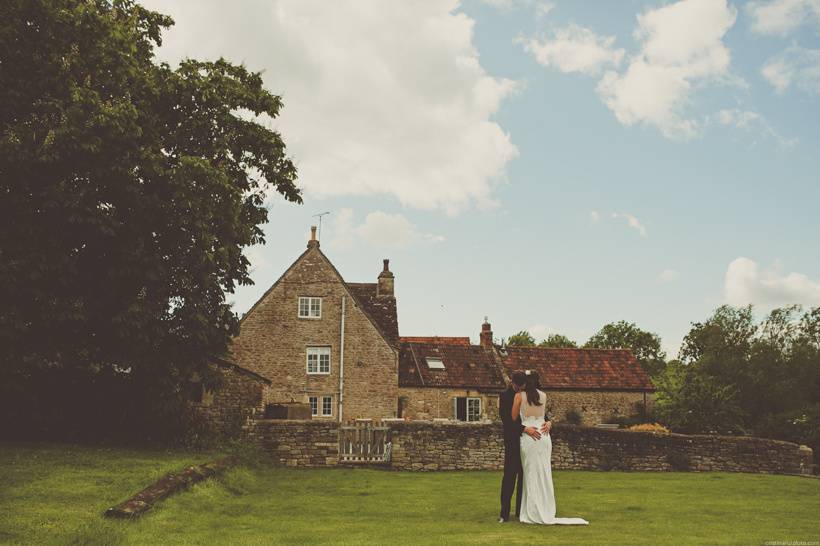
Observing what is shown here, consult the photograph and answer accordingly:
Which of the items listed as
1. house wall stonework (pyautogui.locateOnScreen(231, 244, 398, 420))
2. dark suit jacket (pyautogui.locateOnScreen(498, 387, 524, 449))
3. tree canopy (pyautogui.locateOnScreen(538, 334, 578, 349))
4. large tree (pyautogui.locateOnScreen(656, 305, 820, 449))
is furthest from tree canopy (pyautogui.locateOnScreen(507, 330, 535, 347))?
dark suit jacket (pyautogui.locateOnScreen(498, 387, 524, 449))

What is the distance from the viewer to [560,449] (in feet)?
79.1

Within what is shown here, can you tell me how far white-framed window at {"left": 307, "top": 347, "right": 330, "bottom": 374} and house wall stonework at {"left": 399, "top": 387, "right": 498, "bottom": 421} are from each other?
206 inches

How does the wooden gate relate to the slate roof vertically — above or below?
below

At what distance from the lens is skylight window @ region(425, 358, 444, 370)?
4344 centimetres

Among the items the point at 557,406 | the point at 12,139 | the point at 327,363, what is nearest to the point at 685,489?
the point at 12,139

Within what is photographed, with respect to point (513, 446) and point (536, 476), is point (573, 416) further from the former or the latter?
point (536, 476)

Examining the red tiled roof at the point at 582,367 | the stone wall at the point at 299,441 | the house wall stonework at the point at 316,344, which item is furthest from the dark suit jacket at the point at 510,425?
the red tiled roof at the point at 582,367

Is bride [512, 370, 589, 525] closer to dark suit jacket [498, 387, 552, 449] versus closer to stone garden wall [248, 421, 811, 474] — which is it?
dark suit jacket [498, 387, 552, 449]

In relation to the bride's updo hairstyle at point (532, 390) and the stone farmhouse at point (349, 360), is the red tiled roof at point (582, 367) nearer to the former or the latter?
the stone farmhouse at point (349, 360)

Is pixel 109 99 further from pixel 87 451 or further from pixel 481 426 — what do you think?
pixel 481 426

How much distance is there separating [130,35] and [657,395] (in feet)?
118

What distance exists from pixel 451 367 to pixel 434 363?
1.12 metres

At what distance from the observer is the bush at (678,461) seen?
24.2 metres

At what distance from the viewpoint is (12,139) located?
17.2 meters
